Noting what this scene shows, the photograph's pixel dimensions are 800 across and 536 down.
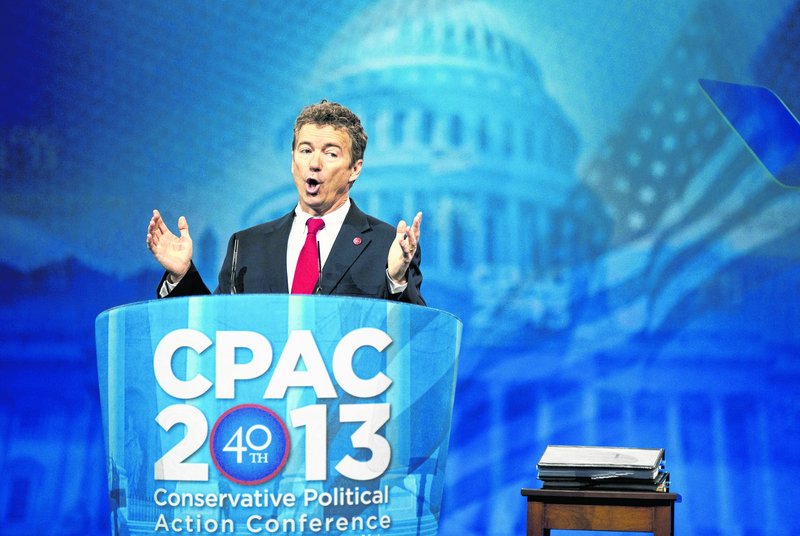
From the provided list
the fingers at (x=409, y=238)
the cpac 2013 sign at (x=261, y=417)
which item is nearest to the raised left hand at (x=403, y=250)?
the fingers at (x=409, y=238)

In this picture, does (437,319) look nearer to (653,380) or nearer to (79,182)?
(653,380)

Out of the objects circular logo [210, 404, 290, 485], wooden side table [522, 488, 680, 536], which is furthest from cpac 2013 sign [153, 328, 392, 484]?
wooden side table [522, 488, 680, 536]

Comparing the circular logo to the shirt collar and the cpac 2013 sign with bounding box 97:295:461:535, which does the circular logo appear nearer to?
the cpac 2013 sign with bounding box 97:295:461:535

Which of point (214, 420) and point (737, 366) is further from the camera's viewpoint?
point (737, 366)

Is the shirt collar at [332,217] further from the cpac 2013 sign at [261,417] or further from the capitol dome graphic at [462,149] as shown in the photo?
the capitol dome graphic at [462,149]

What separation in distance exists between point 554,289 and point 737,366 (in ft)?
2.50

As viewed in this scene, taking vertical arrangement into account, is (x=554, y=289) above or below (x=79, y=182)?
below

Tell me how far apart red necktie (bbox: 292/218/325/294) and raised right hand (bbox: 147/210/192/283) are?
0.25 m

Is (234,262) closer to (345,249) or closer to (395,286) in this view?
(345,249)

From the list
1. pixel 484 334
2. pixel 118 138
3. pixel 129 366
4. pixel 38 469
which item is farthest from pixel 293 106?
pixel 129 366

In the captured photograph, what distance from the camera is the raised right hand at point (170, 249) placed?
90.2 inches

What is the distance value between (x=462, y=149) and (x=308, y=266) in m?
2.00

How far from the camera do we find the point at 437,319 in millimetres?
2000

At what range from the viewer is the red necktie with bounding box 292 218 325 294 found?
236 centimetres
